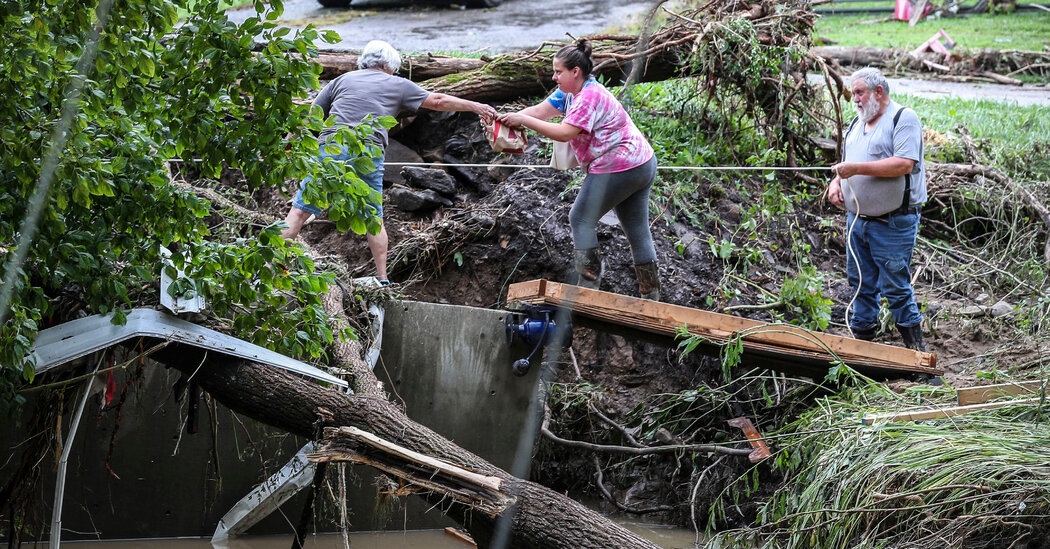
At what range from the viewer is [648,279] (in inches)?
228

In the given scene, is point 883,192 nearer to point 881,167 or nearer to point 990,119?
point 881,167

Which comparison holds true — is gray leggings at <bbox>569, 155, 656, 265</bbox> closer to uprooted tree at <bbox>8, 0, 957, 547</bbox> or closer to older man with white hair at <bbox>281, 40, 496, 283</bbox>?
older man with white hair at <bbox>281, 40, 496, 283</bbox>

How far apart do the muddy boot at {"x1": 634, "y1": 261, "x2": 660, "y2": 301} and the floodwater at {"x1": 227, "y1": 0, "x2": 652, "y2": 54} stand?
24.1 feet

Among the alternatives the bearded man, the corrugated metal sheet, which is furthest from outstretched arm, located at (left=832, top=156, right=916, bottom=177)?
the corrugated metal sheet

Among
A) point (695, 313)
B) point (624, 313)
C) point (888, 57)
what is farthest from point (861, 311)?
point (888, 57)

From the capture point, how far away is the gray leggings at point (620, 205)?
529 cm

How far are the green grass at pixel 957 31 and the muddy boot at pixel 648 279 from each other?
408 inches

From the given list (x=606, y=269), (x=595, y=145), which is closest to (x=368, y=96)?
(x=595, y=145)

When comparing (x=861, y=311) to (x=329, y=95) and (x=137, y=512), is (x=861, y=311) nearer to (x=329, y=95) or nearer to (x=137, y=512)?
(x=329, y=95)

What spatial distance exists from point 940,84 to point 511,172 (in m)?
8.42

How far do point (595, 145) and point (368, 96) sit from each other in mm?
1459

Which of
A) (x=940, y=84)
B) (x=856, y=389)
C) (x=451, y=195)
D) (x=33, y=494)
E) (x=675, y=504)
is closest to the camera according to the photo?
(x=33, y=494)

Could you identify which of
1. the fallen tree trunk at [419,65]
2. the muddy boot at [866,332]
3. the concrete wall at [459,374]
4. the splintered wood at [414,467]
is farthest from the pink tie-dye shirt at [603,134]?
the fallen tree trunk at [419,65]

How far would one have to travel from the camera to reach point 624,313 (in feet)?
17.3
